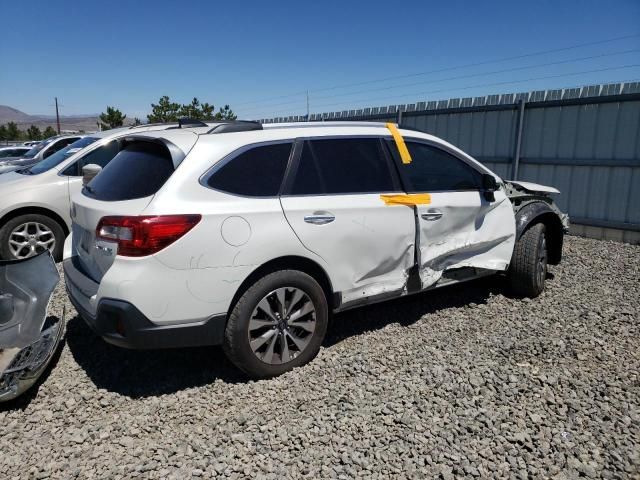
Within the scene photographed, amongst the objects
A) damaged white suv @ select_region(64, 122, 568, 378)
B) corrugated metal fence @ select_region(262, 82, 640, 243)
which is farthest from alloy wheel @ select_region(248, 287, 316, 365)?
corrugated metal fence @ select_region(262, 82, 640, 243)

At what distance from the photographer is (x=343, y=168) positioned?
368cm

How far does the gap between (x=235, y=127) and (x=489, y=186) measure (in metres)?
2.37

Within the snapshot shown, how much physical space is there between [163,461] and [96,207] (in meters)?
1.62

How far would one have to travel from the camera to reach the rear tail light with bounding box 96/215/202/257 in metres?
2.83

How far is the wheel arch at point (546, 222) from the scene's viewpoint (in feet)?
16.1

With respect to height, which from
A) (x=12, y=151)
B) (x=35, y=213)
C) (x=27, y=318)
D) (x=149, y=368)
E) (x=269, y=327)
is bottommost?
(x=149, y=368)

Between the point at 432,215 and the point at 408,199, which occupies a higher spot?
the point at 408,199

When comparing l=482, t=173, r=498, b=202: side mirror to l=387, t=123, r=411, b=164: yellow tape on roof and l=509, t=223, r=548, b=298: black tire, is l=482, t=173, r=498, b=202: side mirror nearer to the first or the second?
l=509, t=223, r=548, b=298: black tire

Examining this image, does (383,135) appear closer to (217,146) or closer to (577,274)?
(217,146)

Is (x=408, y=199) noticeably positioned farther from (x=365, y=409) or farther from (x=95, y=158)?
(x=95, y=158)

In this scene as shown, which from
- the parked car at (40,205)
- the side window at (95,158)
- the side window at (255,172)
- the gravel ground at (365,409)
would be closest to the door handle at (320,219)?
the side window at (255,172)

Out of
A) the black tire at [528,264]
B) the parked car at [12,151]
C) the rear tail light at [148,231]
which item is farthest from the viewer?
the parked car at [12,151]

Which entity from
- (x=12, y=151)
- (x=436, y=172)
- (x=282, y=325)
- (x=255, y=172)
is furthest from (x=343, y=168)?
(x=12, y=151)

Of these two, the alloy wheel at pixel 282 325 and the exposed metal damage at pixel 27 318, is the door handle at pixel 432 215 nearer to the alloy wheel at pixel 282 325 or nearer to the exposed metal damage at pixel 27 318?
the alloy wheel at pixel 282 325
